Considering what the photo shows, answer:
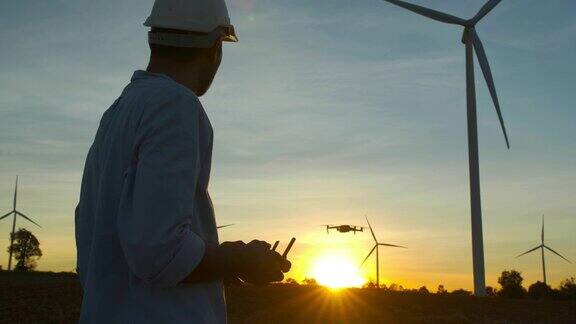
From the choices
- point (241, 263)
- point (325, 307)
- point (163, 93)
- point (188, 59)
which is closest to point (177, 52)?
point (188, 59)

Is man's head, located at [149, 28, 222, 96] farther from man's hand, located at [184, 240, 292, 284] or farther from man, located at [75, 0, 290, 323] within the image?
man's hand, located at [184, 240, 292, 284]

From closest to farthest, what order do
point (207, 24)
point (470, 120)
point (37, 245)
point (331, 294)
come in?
point (207, 24), point (331, 294), point (470, 120), point (37, 245)

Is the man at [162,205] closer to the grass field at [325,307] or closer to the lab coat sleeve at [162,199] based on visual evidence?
the lab coat sleeve at [162,199]

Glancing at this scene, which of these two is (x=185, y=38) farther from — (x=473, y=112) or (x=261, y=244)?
(x=473, y=112)

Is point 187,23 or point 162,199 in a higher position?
point 187,23

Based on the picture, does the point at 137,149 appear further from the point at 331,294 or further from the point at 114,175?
the point at 331,294

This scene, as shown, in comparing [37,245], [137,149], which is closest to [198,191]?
[137,149]
